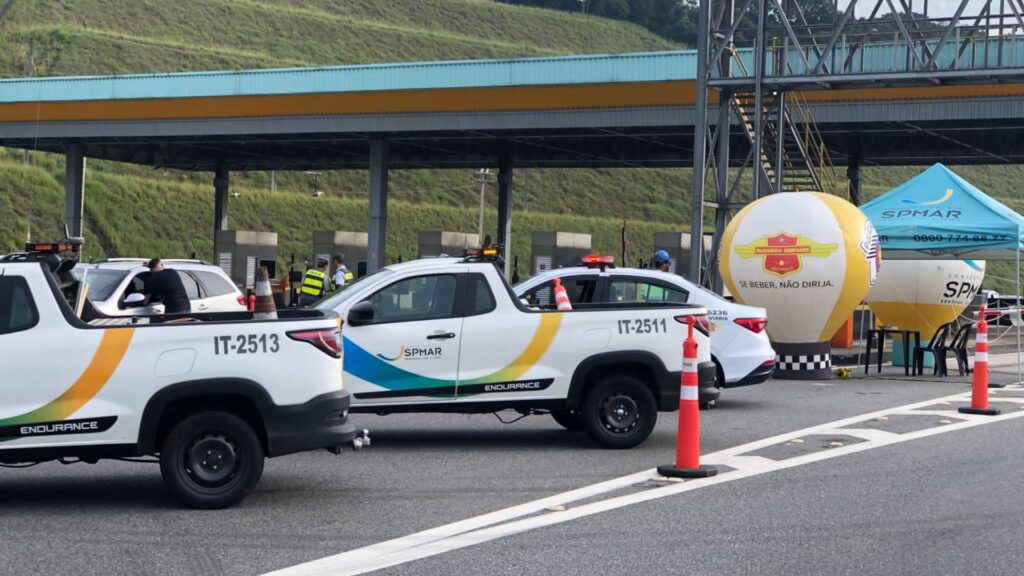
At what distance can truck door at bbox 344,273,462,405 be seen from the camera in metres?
12.2

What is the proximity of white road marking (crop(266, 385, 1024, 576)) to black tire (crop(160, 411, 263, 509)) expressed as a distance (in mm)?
1543

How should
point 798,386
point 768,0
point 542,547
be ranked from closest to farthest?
1. point 542,547
2. point 798,386
3. point 768,0

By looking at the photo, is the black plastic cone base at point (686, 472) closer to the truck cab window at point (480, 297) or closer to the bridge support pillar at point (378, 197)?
the truck cab window at point (480, 297)

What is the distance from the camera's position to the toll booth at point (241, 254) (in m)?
41.9

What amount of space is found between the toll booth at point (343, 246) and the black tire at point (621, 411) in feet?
101

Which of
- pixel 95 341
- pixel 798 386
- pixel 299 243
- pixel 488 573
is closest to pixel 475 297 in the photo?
pixel 95 341

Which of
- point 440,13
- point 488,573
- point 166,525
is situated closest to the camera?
point 488,573

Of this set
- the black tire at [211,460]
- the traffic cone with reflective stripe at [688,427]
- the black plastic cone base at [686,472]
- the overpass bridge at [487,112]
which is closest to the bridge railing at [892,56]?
the overpass bridge at [487,112]

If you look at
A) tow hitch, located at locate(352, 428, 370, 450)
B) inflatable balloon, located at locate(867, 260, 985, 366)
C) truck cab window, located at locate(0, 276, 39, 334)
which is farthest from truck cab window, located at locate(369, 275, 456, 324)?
inflatable balloon, located at locate(867, 260, 985, 366)

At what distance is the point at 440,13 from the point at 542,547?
13900 cm

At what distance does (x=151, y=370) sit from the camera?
912 centimetres

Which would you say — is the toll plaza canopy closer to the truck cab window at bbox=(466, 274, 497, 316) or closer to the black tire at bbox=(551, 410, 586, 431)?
the black tire at bbox=(551, 410, 586, 431)

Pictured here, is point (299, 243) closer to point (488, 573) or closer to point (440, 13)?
point (488, 573)

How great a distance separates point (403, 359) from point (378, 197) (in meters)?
27.9
